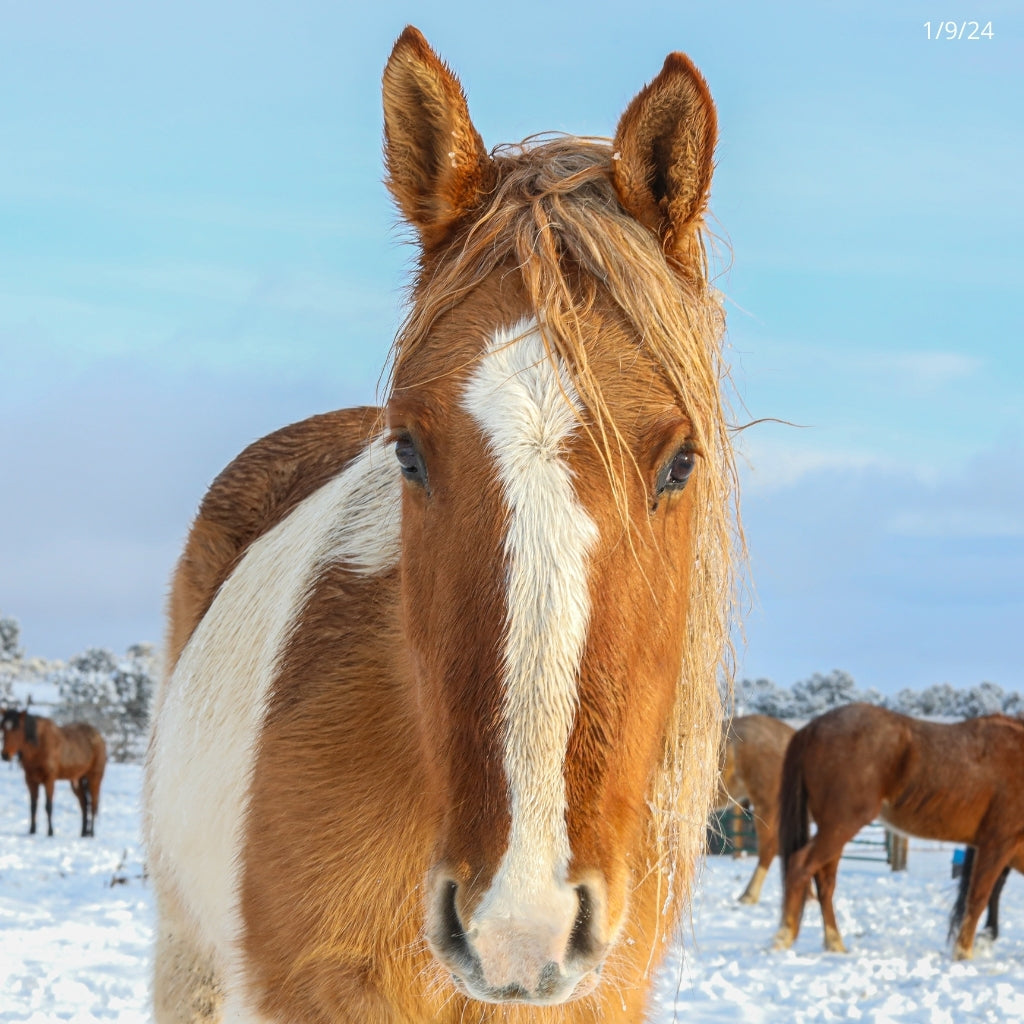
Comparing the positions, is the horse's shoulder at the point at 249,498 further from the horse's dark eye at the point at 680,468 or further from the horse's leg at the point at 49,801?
the horse's leg at the point at 49,801

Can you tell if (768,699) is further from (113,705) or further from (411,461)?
(411,461)

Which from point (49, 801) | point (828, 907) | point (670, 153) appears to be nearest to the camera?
point (670, 153)

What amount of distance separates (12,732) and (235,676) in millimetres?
17061

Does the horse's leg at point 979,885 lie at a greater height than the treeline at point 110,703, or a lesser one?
lesser

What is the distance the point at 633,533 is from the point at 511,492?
0.25m

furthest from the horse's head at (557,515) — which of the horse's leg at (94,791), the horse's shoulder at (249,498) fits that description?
the horse's leg at (94,791)

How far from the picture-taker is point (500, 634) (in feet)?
5.77

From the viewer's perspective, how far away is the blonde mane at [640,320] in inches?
81.6

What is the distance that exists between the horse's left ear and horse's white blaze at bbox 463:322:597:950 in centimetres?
62

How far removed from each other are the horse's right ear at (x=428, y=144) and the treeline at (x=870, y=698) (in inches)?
1367

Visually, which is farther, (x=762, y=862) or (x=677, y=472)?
(x=762, y=862)

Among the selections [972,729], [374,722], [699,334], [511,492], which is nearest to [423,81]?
[699,334]

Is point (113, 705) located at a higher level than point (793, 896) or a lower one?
higher

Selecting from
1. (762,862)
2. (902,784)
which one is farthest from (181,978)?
(762,862)
